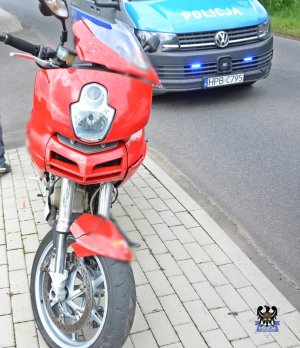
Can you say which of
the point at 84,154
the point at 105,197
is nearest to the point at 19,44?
the point at 84,154

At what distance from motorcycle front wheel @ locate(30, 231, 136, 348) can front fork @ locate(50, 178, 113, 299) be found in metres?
0.07

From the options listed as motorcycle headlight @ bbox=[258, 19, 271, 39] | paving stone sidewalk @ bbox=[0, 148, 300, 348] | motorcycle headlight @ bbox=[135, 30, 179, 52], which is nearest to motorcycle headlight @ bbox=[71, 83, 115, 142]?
paving stone sidewalk @ bbox=[0, 148, 300, 348]

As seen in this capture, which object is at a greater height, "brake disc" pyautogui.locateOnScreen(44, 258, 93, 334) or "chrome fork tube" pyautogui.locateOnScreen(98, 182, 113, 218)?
"chrome fork tube" pyautogui.locateOnScreen(98, 182, 113, 218)

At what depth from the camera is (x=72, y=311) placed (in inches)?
114

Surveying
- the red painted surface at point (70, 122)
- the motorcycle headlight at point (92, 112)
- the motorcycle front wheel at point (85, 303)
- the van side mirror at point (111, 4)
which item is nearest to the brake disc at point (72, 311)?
the motorcycle front wheel at point (85, 303)

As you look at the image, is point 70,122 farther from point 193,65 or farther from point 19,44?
point 193,65

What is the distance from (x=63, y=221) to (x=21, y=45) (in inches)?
40.3

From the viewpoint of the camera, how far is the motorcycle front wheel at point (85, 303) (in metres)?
2.49

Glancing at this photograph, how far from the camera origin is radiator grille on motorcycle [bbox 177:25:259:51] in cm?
719

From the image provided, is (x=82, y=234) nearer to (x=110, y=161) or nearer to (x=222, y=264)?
(x=110, y=161)

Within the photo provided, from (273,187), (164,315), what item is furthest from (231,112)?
(164,315)

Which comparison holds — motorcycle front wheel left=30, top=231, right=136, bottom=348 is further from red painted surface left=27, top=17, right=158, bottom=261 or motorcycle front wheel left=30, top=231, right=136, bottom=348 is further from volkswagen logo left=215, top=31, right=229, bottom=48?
volkswagen logo left=215, top=31, right=229, bottom=48

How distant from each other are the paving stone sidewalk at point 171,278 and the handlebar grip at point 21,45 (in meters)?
0.77

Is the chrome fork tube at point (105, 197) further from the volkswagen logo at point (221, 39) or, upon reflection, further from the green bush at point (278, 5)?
the green bush at point (278, 5)
